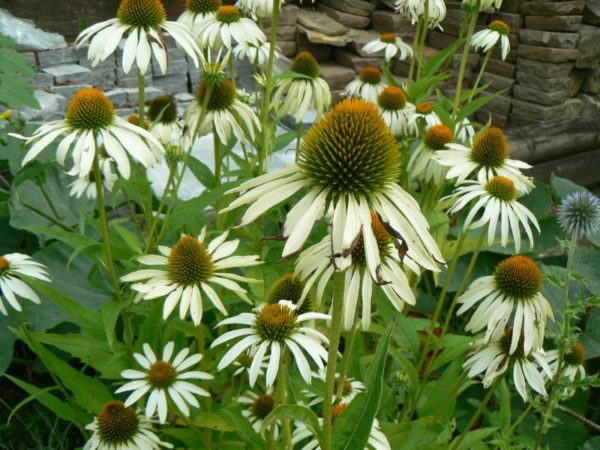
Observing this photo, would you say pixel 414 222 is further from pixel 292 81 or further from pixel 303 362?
pixel 292 81

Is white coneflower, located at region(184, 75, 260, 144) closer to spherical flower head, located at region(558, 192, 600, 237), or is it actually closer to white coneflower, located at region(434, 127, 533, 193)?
white coneflower, located at region(434, 127, 533, 193)

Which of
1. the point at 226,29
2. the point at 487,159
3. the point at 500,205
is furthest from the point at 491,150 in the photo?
the point at 226,29

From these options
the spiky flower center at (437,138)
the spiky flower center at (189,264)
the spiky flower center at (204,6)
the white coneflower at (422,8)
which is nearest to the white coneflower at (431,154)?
the spiky flower center at (437,138)

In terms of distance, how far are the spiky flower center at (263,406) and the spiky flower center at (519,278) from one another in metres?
0.44

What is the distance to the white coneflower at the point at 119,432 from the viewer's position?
107cm

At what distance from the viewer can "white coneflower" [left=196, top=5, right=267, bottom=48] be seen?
1.39 m

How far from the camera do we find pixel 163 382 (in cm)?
109

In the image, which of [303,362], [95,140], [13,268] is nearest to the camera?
[303,362]

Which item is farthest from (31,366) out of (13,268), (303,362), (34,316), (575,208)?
(575,208)

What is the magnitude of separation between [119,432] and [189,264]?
0.29 meters

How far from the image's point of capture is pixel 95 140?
1061 mm

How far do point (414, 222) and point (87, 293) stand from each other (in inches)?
44.7

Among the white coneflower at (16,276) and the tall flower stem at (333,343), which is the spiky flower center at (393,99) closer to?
the white coneflower at (16,276)

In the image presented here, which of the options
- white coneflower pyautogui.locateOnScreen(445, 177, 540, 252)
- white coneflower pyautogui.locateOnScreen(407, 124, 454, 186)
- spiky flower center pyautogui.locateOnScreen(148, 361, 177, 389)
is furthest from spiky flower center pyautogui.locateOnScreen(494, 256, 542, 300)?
spiky flower center pyautogui.locateOnScreen(148, 361, 177, 389)
